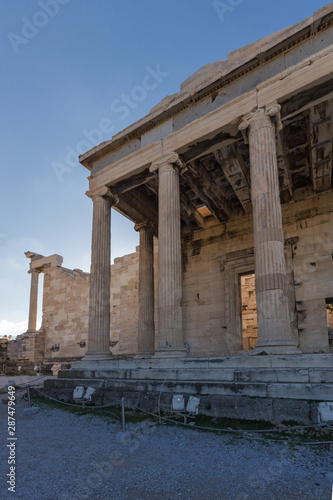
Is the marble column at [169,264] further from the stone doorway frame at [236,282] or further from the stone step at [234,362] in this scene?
the stone doorway frame at [236,282]

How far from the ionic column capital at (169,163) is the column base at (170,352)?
5.82 m

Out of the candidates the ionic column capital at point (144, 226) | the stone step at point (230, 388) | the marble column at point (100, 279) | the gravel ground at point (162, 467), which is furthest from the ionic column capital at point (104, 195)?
the gravel ground at point (162, 467)

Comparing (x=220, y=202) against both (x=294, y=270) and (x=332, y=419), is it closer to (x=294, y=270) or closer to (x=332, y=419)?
(x=294, y=270)

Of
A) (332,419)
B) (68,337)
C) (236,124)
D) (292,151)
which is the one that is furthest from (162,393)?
(68,337)

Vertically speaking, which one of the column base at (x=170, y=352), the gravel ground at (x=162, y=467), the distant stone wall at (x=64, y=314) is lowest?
the gravel ground at (x=162, y=467)

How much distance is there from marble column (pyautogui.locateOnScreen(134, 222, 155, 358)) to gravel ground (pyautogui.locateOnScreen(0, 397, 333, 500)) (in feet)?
27.9

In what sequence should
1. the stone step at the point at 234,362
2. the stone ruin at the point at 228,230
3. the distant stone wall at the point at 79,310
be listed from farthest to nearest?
the distant stone wall at the point at 79,310
the stone ruin at the point at 228,230
the stone step at the point at 234,362

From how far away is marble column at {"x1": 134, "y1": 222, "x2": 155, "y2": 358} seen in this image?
1504 cm

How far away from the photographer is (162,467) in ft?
15.0

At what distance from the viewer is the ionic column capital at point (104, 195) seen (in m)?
13.8

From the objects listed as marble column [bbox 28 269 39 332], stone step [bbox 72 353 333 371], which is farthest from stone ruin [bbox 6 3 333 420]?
marble column [bbox 28 269 39 332]

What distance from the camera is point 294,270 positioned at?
14.1 metres

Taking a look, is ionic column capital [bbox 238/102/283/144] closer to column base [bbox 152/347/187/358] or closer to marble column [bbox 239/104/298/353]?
marble column [bbox 239/104/298/353]

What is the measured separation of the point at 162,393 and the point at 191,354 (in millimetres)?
8596
